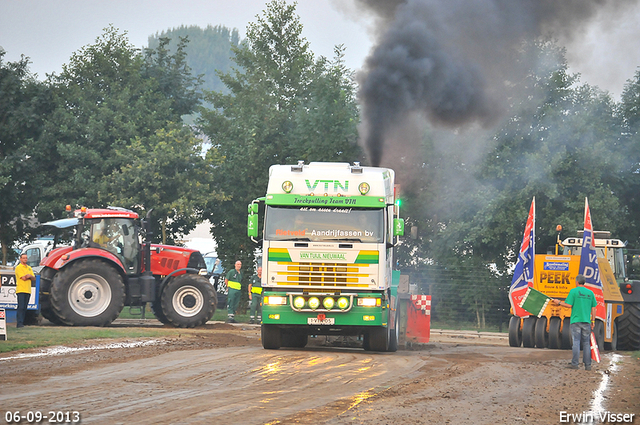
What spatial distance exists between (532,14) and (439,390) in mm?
13837

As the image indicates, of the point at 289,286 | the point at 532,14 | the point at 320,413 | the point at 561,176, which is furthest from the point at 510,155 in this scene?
the point at 320,413

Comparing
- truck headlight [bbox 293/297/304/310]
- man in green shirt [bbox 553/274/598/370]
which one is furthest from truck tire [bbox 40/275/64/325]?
man in green shirt [bbox 553/274/598/370]

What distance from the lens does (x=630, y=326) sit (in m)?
20.9

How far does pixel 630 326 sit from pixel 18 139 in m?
24.3

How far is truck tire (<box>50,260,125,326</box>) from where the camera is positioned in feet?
67.9

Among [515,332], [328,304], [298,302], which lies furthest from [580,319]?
[515,332]

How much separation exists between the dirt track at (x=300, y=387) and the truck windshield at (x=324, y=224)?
84.2 inches

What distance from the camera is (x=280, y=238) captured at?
15469 mm

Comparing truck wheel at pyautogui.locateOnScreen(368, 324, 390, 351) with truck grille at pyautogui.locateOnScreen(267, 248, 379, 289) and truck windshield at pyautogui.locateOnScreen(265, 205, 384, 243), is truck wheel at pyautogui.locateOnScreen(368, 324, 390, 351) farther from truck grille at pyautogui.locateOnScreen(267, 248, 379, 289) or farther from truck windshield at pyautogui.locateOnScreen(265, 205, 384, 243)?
truck windshield at pyautogui.locateOnScreen(265, 205, 384, 243)

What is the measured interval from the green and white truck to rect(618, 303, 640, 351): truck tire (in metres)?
8.09

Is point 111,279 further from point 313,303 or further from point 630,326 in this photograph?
point 630,326

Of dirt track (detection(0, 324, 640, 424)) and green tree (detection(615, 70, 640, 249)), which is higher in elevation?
green tree (detection(615, 70, 640, 249))

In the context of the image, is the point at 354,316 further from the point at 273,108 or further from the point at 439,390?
the point at 273,108

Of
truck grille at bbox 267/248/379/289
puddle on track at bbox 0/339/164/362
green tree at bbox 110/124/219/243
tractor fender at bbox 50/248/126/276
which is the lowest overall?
puddle on track at bbox 0/339/164/362
